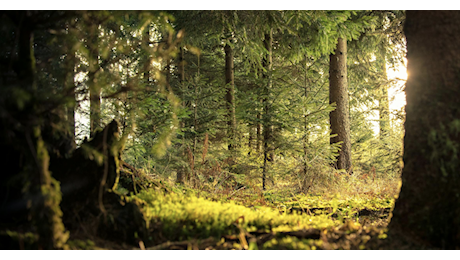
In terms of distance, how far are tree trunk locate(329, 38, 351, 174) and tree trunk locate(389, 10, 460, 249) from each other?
24.1 feet

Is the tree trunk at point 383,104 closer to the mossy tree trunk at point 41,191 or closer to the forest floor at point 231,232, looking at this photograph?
the forest floor at point 231,232

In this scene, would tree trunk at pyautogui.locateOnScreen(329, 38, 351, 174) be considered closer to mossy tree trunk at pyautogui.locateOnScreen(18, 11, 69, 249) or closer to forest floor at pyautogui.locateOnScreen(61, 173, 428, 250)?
forest floor at pyautogui.locateOnScreen(61, 173, 428, 250)

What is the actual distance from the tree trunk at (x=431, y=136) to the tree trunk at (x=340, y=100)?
7.34 meters

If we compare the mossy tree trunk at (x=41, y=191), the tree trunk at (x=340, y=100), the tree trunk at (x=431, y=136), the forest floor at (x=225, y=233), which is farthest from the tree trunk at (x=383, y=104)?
the mossy tree trunk at (x=41, y=191)

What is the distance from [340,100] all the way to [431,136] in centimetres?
782

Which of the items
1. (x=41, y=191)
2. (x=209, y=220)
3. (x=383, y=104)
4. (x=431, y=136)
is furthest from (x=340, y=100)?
(x=41, y=191)

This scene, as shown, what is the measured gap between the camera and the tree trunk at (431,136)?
8.38 feet

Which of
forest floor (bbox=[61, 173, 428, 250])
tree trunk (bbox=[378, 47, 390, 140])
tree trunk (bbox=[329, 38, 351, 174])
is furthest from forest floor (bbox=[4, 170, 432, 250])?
tree trunk (bbox=[329, 38, 351, 174])

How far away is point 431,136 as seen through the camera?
264cm
